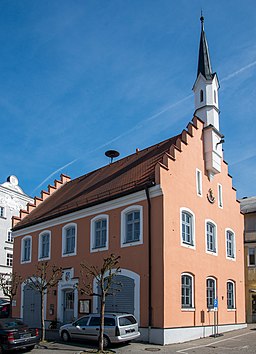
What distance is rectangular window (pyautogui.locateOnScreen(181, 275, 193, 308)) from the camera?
810 inches

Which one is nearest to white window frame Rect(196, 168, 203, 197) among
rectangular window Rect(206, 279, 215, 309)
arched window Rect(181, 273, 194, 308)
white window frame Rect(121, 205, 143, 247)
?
white window frame Rect(121, 205, 143, 247)

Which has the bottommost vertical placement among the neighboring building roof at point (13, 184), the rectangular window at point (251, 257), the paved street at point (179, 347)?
the paved street at point (179, 347)

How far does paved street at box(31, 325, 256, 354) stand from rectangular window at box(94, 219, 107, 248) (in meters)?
5.83

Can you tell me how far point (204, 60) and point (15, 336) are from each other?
1983cm

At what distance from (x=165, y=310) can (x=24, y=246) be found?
15.5m

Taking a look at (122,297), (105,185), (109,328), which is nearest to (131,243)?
(122,297)

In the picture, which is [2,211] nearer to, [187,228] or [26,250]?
[26,250]

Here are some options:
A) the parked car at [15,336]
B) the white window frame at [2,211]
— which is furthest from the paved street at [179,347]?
the white window frame at [2,211]

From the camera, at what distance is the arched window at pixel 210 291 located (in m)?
22.6

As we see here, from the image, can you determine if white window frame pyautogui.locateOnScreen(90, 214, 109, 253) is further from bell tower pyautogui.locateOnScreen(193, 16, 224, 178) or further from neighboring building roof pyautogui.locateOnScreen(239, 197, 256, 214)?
neighboring building roof pyautogui.locateOnScreen(239, 197, 256, 214)

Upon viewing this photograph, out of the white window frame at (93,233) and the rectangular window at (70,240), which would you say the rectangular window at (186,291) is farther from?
the rectangular window at (70,240)

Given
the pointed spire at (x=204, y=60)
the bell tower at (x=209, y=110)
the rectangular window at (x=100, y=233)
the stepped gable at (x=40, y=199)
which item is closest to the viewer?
the rectangular window at (x=100, y=233)

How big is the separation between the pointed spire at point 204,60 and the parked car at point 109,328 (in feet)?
51.1

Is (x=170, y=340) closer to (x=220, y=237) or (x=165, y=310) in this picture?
(x=165, y=310)
